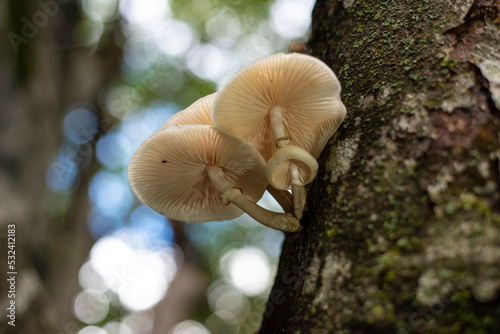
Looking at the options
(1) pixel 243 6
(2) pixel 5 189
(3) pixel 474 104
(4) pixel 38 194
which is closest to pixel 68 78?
(4) pixel 38 194

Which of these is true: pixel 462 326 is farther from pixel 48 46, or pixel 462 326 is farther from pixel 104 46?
pixel 104 46

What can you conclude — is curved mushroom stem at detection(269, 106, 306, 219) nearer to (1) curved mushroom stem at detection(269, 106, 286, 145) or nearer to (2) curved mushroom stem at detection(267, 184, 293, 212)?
(1) curved mushroom stem at detection(269, 106, 286, 145)

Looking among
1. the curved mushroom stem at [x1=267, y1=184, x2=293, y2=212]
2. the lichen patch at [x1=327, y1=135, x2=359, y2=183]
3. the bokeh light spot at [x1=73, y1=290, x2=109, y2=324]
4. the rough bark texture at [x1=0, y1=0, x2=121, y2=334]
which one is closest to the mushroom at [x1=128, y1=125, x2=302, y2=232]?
the curved mushroom stem at [x1=267, y1=184, x2=293, y2=212]

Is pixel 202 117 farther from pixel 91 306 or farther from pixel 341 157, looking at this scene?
pixel 91 306

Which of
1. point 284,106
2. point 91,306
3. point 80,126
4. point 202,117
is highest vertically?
point 284,106

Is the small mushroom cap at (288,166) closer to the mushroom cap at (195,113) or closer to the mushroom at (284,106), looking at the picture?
the mushroom at (284,106)

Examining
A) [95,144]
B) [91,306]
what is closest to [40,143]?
[95,144]

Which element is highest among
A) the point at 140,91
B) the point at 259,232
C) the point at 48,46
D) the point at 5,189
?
the point at 48,46
